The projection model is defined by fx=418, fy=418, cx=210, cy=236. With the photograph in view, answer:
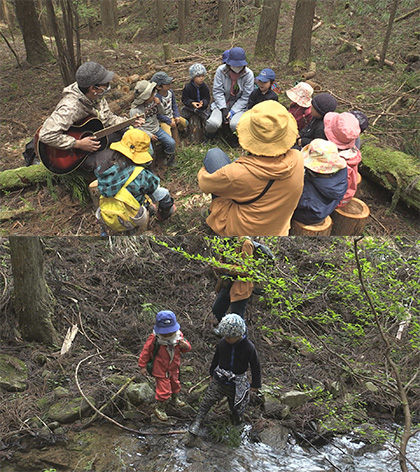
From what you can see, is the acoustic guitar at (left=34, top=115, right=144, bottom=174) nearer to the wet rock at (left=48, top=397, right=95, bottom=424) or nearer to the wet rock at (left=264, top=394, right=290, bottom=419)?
the wet rock at (left=48, top=397, right=95, bottom=424)

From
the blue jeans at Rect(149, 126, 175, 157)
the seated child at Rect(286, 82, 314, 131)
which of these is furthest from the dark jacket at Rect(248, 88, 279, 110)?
the blue jeans at Rect(149, 126, 175, 157)

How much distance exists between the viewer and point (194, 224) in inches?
175

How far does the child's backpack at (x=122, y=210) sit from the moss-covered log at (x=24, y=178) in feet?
3.83

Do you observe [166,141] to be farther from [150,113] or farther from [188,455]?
[188,455]

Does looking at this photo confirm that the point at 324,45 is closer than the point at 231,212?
No

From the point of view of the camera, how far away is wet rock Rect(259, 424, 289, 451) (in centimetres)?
443

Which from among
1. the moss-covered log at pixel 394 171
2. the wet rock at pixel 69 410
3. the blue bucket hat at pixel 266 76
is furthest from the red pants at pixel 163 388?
the blue bucket hat at pixel 266 76

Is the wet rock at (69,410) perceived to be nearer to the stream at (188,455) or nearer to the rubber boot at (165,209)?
the stream at (188,455)

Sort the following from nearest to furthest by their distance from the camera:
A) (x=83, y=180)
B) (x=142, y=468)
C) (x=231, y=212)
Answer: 1. (x=231, y=212)
2. (x=142, y=468)
3. (x=83, y=180)

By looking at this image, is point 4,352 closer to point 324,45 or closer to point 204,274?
point 204,274

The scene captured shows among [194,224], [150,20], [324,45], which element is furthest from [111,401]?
[150,20]

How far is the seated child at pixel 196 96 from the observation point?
5.53 meters

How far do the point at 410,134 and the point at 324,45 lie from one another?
20.5 ft

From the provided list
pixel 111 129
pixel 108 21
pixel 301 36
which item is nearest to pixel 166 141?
pixel 111 129
